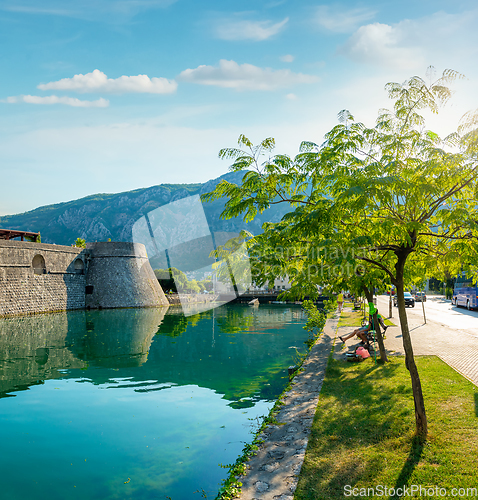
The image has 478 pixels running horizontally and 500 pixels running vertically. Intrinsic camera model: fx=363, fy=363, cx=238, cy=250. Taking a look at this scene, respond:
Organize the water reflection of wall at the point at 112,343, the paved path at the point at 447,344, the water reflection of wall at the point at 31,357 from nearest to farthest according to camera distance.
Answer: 1. the paved path at the point at 447,344
2. the water reflection of wall at the point at 31,357
3. the water reflection of wall at the point at 112,343

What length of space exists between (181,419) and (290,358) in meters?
8.47

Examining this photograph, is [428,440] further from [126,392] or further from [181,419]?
[126,392]

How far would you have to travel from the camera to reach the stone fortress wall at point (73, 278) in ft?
133

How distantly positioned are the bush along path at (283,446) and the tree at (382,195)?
2327 mm

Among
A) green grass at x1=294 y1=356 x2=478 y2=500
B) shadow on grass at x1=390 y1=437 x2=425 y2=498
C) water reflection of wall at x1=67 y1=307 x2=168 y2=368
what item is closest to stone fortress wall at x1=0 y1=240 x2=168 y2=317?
water reflection of wall at x1=67 y1=307 x2=168 y2=368

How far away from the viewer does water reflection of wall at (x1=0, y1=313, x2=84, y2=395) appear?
47.7ft

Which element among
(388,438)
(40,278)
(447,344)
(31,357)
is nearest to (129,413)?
(388,438)

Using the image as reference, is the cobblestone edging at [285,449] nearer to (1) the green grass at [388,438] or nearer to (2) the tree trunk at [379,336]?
(1) the green grass at [388,438]

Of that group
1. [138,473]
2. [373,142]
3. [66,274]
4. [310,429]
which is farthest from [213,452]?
[66,274]

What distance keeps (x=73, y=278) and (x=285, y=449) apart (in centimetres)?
4937

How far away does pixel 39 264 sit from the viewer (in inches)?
1797

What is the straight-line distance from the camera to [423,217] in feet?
22.9

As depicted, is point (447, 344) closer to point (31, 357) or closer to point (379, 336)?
point (379, 336)

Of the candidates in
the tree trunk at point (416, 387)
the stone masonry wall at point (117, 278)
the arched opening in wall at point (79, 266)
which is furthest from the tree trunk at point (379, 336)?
the arched opening in wall at point (79, 266)
